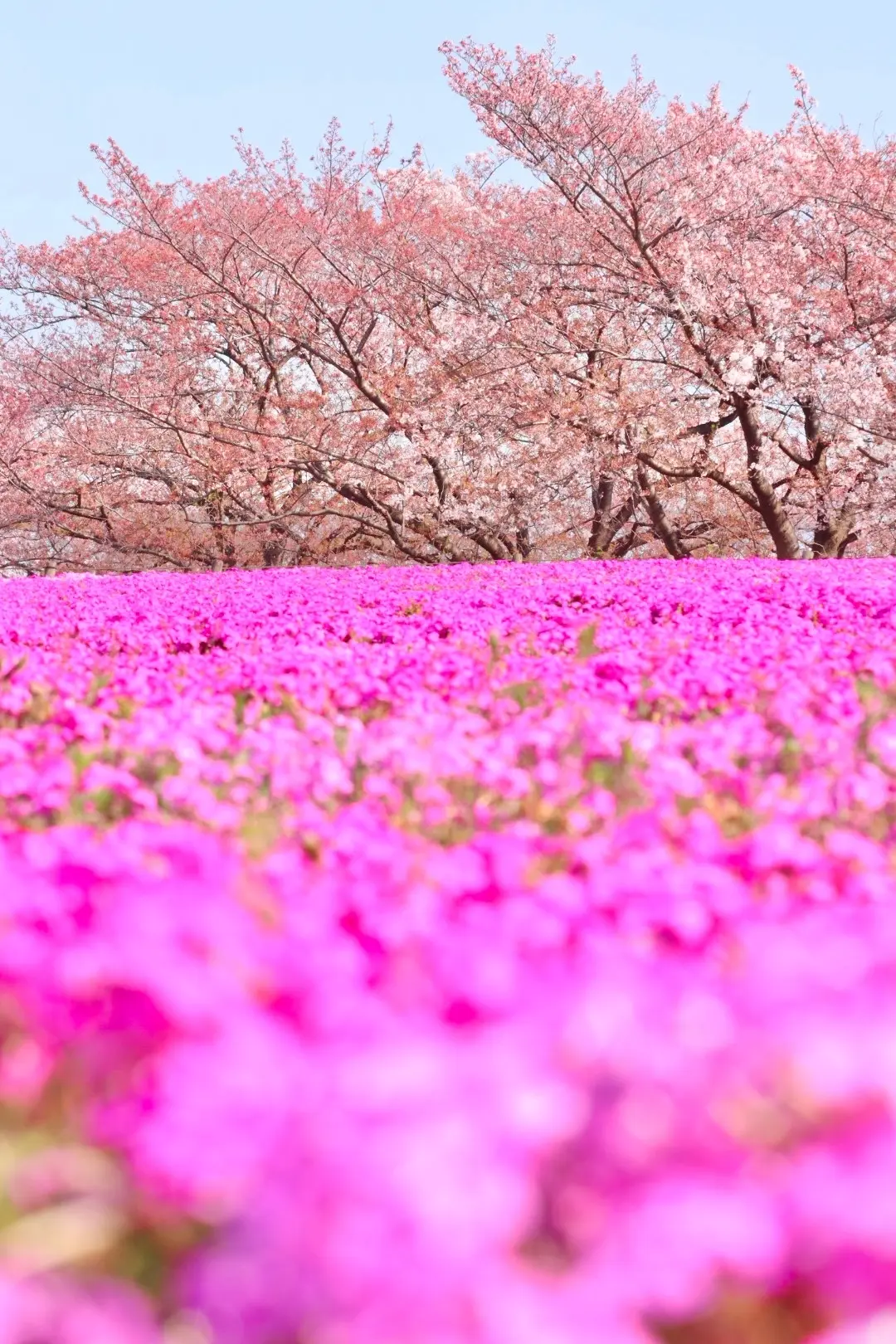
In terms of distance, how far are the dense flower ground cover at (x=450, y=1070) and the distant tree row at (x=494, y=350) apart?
1762cm

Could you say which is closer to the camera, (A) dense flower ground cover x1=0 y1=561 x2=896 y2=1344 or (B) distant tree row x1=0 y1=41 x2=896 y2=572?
(A) dense flower ground cover x1=0 y1=561 x2=896 y2=1344

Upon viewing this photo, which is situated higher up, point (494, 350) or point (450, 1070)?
point (494, 350)

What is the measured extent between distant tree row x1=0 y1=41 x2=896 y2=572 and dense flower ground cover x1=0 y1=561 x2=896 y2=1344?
57.8ft

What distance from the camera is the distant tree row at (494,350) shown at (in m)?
19.2

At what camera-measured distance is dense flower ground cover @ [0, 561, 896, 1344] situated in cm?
95

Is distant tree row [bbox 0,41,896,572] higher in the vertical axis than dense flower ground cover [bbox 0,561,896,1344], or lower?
higher

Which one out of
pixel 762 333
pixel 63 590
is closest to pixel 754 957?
pixel 63 590

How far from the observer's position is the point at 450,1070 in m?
1.06

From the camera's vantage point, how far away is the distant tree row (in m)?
19.2

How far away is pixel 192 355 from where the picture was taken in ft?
80.9

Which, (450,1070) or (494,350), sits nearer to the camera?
(450,1070)

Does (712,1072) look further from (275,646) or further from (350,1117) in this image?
(275,646)

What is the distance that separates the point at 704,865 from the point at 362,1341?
171 cm

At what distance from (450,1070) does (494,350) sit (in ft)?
71.1
